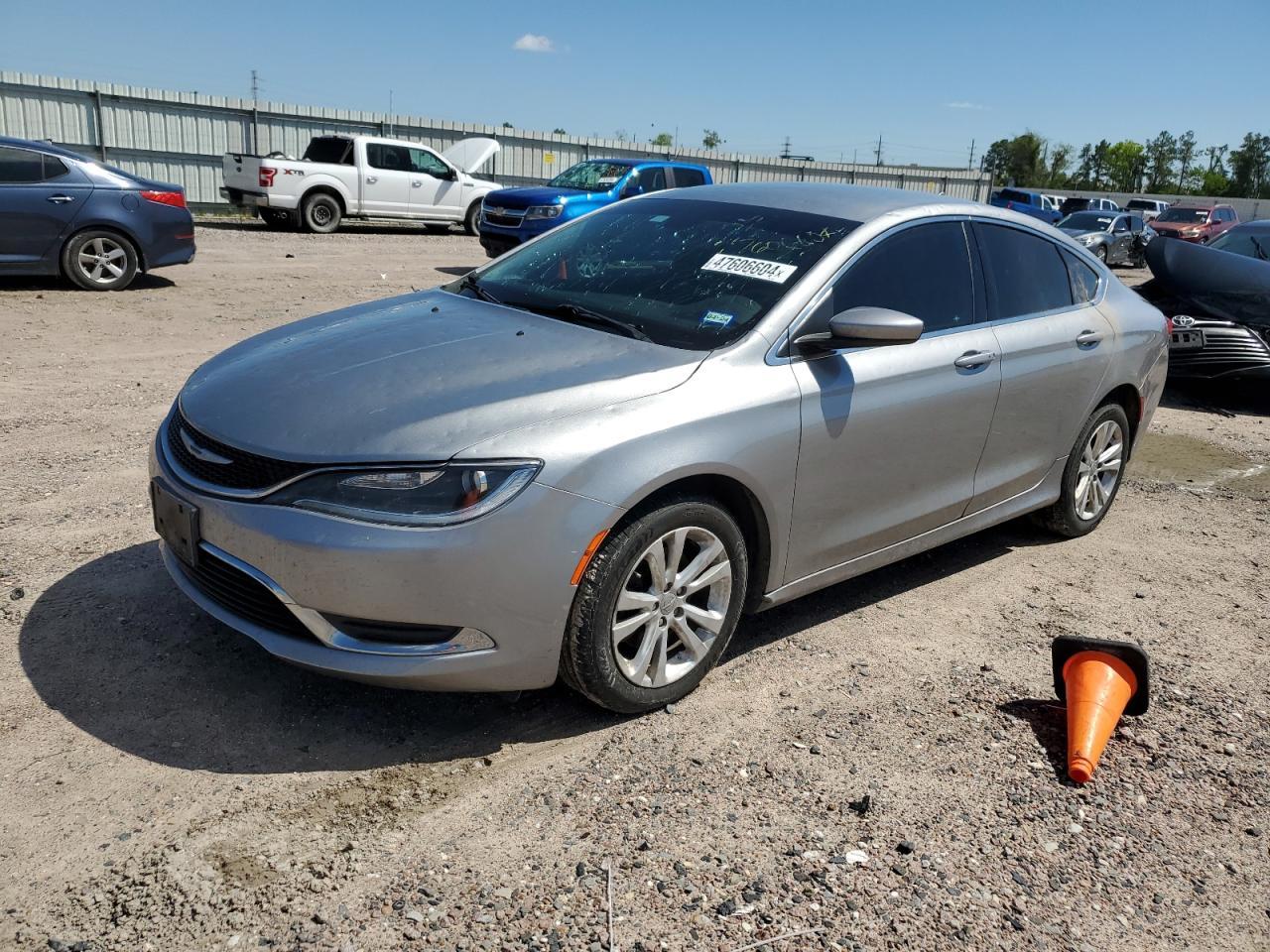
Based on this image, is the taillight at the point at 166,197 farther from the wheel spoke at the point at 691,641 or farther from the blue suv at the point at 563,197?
the wheel spoke at the point at 691,641

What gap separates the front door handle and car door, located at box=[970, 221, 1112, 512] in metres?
0.10

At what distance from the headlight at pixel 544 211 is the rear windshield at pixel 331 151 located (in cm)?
621

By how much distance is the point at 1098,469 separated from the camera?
5.49 meters

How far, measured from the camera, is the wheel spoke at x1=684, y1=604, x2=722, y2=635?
349 centimetres

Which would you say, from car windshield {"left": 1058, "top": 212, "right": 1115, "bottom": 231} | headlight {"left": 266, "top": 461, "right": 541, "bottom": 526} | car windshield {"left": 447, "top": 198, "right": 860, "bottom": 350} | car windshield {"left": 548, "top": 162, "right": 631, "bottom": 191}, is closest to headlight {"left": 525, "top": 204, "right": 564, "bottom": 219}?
car windshield {"left": 548, "top": 162, "right": 631, "bottom": 191}

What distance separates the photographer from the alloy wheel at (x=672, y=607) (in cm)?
332

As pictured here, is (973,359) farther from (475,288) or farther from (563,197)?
(563,197)

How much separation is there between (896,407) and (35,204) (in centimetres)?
962

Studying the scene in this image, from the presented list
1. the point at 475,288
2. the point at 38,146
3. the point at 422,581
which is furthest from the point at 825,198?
the point at 38,146

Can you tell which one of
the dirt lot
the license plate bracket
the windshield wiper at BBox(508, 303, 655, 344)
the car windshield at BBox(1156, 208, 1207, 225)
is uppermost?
the car windshield at BBox(1156, 208, 1207, 225)

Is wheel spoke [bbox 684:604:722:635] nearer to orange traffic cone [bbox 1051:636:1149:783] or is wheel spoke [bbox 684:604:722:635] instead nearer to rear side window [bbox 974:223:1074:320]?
orange traffic cone [bbox 1051:636:1149:783]

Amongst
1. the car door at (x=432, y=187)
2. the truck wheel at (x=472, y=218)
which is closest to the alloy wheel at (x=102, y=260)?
the car door at (x=432, y=187)

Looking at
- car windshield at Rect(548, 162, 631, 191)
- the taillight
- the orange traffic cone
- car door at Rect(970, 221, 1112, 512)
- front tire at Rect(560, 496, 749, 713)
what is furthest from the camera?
car windshield at Rect(548, 162, 631, 191)

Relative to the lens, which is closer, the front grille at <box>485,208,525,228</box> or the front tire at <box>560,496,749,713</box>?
the front tire at <box>560,496,749,713</box>
